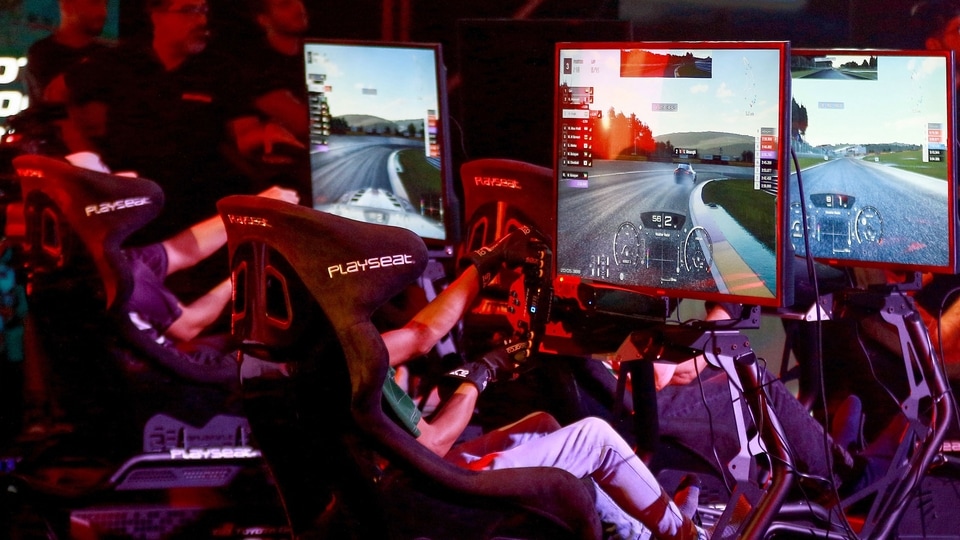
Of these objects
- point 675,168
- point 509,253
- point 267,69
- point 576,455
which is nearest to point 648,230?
point 675,168

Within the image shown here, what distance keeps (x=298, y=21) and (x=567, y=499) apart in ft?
8.48

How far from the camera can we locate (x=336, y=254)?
1.66m

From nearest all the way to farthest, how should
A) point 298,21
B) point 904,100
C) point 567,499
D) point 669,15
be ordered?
point 567,499 → point 904,100 → point 669,15 → point 298,21

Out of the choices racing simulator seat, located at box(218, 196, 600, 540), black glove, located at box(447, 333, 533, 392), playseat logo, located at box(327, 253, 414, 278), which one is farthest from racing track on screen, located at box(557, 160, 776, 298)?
playseat logo, located at box(327, 253, 414, 278)

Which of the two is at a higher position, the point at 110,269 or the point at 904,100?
the point at 904,100

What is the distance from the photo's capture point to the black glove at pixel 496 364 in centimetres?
231

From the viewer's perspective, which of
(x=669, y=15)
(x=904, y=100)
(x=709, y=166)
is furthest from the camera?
(x=669, y=15)

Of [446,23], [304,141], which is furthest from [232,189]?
[446,23]

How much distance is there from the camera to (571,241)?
8.34 ft

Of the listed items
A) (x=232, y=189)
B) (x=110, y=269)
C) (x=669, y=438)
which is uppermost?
(x=232, y=189)

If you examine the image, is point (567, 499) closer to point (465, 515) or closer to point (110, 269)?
point (465, 515)

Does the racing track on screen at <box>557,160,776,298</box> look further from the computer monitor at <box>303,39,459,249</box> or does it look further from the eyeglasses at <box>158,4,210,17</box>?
the eyeglasses at <box>158,4,210,17</box>

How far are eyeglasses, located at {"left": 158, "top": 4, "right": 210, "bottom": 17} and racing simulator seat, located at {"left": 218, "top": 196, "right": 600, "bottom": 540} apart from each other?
2.26 metres

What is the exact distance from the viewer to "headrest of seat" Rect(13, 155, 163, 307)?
3.15 meters
